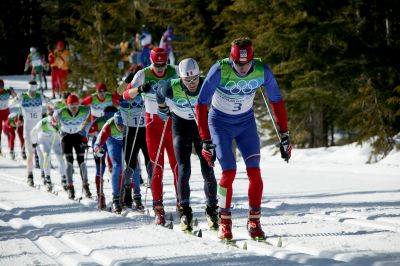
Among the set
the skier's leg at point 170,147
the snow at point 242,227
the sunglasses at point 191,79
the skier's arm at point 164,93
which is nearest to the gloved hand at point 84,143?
the snow at point 242,227

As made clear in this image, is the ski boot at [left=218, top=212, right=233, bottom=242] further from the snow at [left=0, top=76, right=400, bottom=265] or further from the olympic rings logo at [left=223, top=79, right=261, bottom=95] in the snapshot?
the olympic rings logo at [left=223, top=79, right=261, bottom=95]

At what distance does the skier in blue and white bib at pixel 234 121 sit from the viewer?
6496mm

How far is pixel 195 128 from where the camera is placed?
7746 millimetres

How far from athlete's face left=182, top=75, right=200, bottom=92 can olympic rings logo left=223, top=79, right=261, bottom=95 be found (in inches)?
32.6

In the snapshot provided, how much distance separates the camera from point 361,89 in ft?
48.1

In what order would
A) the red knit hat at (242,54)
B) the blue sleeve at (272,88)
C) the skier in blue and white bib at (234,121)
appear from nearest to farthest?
the red knit hat at (242,54), the skier in blue and white bib at (234,121), the blue sleeve at (272,88)

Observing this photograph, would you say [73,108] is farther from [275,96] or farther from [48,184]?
[275,96]

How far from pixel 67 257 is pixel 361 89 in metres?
10.0

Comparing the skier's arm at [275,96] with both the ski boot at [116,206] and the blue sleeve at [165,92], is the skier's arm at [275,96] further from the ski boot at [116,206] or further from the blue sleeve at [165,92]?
the ski boot at [116,206]

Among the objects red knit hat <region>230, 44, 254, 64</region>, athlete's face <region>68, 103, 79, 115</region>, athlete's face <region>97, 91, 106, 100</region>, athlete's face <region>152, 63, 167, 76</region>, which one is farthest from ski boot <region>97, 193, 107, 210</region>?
red knit hat <region>230, 44, 254, 64</region>

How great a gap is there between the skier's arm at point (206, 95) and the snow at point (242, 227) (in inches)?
43.3

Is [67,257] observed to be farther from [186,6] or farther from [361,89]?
Result: [186,6]

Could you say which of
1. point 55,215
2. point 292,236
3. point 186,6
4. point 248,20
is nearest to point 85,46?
point 186,6

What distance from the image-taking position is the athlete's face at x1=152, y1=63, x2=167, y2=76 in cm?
827
